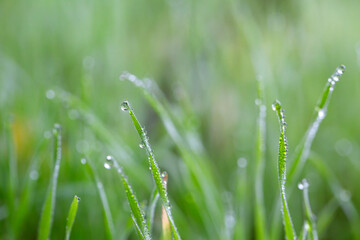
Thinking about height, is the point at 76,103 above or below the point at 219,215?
above

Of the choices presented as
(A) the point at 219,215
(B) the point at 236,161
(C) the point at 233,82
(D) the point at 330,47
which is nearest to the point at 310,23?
(D) the point at 330,47

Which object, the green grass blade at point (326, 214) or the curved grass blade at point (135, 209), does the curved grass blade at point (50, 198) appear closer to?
the curved grass blade at point (135, 209)

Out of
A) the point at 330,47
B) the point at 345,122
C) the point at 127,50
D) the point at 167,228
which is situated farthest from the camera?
the point at 127,50

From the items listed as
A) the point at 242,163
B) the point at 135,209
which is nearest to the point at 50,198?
the point at 135,209

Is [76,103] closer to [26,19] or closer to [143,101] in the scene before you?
[143,101]

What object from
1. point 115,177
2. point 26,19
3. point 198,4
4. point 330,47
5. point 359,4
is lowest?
point 115,177

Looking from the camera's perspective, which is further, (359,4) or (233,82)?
(359,4)

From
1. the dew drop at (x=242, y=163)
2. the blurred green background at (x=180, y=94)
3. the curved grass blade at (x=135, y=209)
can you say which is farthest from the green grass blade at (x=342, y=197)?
the curved grass blade at (x=135, y=209)

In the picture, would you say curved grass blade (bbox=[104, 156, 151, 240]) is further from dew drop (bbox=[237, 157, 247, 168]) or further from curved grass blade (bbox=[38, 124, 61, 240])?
dew drop (bbox=[237, 157, 247, 168])
